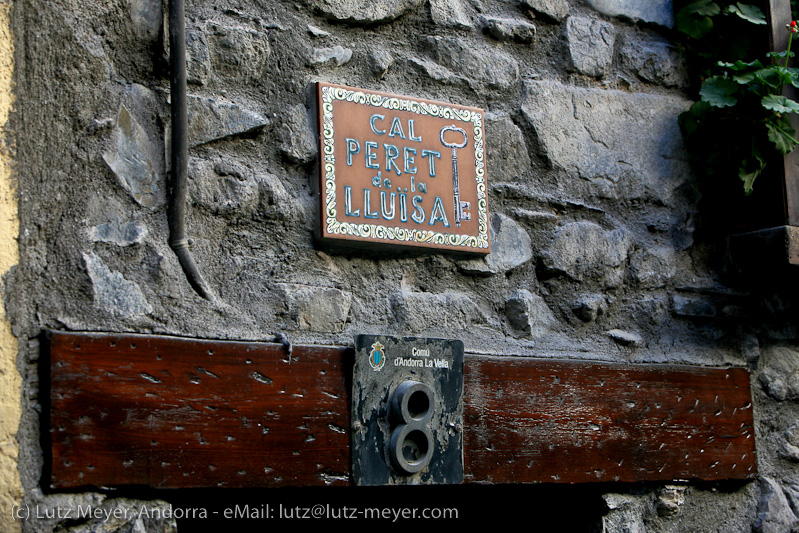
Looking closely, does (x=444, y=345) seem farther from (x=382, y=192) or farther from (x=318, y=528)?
(x=318, y=528)

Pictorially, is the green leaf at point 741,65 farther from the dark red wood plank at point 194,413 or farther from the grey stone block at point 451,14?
the dark red wood plank at point 194,413

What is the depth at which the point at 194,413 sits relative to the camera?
1.47 meters

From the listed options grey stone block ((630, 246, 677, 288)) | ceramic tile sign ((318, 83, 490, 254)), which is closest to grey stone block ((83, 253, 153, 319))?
ceramic tile sign ((318, 83, 490, 254))

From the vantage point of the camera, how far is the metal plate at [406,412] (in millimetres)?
1622

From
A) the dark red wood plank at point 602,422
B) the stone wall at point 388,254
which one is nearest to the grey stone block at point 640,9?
the stone wall at point 388,254

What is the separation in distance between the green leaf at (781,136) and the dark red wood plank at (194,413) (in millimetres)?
1145

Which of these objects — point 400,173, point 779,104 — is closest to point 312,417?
point 400,173

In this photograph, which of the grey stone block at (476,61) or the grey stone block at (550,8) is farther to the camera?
the grey stone block at (550,8)

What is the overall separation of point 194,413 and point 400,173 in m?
0.64

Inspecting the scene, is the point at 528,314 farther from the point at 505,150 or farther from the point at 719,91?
the point at 719,91

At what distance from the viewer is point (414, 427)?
1647mm

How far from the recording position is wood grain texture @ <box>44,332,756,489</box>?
4.56 ft

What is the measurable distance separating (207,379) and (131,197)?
360 millimetres

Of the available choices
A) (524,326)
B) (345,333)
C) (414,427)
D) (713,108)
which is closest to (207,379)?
(345,333)
